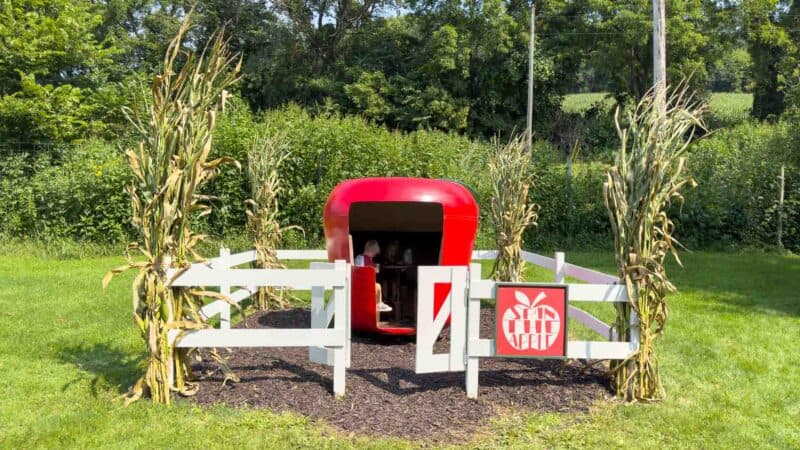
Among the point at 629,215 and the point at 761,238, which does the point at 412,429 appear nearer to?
the point at 629,215

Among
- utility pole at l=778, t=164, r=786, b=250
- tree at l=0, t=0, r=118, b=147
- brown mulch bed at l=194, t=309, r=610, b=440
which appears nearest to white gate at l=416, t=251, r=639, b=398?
brown mulch bed at l=194, t=309, r=610, b=440

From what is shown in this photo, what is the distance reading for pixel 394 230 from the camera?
7730mm

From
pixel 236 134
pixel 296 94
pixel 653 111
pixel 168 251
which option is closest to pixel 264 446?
pixel 168 251

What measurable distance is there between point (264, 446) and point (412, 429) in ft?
3.22

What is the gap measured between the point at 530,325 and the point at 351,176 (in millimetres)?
9261

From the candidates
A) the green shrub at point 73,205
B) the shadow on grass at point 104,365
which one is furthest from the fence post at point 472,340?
the green shrub at point 73,205

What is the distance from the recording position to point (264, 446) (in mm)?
3996

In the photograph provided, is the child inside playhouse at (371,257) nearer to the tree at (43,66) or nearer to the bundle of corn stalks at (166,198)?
the bundle of corn stalks at (166,198)

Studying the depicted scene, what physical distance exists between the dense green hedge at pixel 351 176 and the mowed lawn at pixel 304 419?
16.3 feet

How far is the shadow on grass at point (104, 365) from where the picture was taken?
5.09 meters

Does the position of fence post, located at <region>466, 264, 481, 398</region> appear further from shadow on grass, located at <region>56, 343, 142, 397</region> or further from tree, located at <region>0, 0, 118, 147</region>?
tree, located at <region>0, 0, 118, 147</region>

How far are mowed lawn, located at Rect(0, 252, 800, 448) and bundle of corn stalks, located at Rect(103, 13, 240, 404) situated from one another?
347mm

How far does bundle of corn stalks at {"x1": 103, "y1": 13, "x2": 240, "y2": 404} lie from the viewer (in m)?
4.67

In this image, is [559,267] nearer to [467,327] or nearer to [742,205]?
[467,327]
